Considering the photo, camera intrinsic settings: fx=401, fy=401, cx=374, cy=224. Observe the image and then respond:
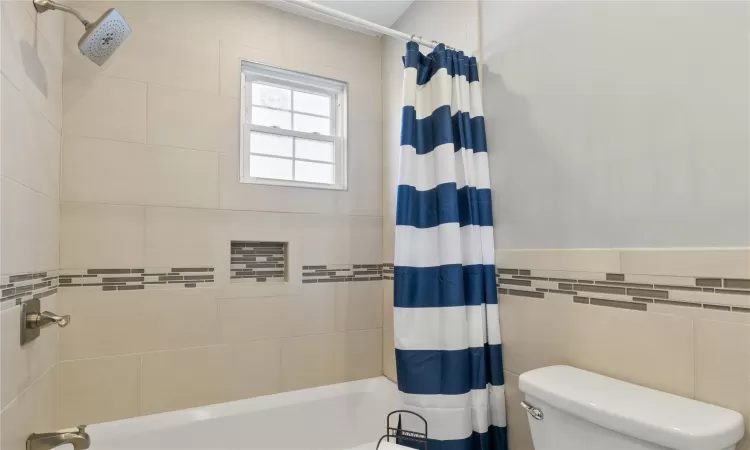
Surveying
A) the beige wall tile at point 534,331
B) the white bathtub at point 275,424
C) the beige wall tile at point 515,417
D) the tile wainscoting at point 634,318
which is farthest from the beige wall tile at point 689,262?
the white bathtub at point 275,424

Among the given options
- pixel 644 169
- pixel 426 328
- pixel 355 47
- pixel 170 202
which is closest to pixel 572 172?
pixel 644 169

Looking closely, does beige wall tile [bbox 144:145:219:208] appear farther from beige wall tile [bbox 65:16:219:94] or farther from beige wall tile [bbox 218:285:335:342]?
beige wall tile [bbox 218:285:335:342]

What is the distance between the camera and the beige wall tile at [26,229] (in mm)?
1105

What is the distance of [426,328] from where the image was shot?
1.50m

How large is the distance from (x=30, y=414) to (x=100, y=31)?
51.3 inches

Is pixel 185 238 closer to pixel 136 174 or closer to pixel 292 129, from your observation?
pixel 136 174

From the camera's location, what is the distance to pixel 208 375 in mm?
1887

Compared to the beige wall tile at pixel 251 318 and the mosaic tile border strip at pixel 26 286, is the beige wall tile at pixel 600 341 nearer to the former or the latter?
the beige wall tile at pixel 251 318


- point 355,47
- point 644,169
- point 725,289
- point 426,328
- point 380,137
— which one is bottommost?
point 426,328

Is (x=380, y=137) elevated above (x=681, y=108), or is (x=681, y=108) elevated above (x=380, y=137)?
(x=380, y=137)

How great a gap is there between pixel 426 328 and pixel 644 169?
2.85 feet

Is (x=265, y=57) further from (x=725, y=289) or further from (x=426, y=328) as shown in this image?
(x=725, y=289)

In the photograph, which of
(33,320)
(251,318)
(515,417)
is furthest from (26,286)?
(515,417)

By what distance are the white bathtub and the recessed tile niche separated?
58 cm
